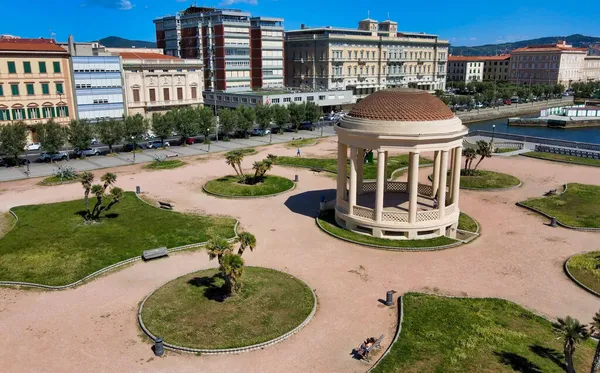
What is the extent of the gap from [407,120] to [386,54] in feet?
374

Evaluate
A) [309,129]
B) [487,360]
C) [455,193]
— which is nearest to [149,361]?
[487,360]

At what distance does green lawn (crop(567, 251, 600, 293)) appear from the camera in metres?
30.7

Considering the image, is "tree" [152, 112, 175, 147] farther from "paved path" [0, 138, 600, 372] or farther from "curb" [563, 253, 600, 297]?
"curb" [563, 253, 600, 297]

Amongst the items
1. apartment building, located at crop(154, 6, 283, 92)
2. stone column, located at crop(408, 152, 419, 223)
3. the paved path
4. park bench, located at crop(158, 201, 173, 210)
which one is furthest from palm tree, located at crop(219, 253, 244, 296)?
apartment building, located at crop(154, 6, 283, 92)

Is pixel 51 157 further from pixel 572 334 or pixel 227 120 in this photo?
pixel 572 334

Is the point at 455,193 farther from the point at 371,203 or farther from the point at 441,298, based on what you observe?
the point at 441,298

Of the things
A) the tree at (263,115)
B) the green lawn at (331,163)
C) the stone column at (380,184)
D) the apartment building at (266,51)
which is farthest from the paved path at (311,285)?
the apartment building at (266,51)

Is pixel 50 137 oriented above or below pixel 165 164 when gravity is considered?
above

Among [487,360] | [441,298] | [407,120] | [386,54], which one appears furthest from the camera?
[386,54]

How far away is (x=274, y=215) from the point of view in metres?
44.3

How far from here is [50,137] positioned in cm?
6656

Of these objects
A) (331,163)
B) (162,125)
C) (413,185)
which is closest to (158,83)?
(162,125)

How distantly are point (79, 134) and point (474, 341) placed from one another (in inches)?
2509

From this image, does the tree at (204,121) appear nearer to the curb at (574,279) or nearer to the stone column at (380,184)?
the stone column at (380,184)
